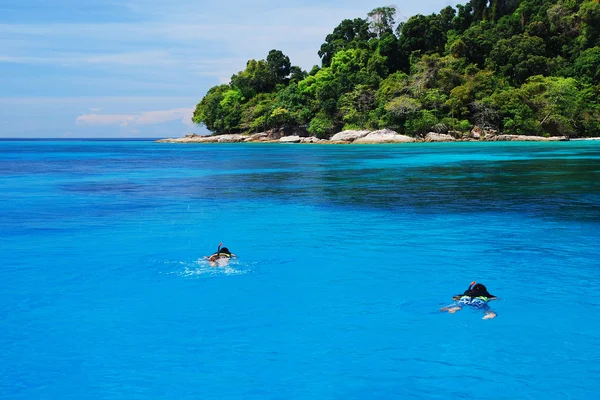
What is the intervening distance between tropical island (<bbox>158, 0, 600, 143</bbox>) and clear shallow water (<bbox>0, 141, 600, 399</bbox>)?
68.6 m

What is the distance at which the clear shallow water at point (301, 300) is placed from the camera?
8.41 meters

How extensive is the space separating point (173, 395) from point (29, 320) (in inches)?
176

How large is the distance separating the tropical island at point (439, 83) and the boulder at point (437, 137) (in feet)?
1.05

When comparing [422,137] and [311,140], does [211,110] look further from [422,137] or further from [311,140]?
[422,137]

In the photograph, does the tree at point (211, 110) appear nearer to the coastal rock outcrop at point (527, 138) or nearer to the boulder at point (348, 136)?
the boulder at point (348, 136)

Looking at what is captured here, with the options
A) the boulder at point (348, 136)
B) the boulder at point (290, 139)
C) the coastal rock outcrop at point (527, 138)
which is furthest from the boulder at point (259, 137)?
the coastal rock outcrop at point (527, 138)

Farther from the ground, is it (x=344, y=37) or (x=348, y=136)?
(x=344, y=37)

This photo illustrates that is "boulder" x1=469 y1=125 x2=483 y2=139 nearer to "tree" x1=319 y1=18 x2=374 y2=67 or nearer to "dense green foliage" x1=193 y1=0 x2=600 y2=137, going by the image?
"dense green foliage" x1=193 y1=0 x2=600 y2=137

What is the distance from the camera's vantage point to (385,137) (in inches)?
3644

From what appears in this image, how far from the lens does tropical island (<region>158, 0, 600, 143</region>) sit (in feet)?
292

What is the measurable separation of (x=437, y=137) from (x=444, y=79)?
11.2 meters

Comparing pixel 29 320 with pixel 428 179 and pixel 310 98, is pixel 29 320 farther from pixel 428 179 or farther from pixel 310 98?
pixel 310 98

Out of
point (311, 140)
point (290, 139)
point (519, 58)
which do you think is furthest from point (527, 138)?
point (290, 139)

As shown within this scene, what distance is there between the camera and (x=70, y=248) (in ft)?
54.6
